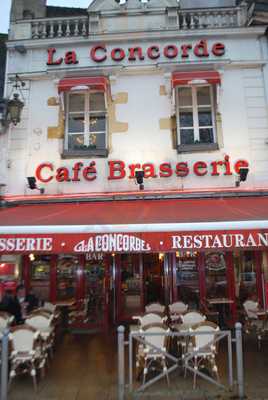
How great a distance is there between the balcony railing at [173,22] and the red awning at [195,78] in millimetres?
1684

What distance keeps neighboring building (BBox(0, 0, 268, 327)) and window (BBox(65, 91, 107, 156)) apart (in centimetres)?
3

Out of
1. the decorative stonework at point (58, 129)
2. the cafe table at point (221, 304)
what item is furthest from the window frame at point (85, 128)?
the cafe table at point (221, 304)

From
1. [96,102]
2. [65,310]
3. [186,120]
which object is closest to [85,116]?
[96,102]

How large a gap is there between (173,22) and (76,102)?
3766 mm

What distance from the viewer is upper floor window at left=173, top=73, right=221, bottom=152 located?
9.62 meters

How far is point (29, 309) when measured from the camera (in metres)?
8.80

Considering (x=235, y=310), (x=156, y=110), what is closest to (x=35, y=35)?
(x=156, y=110)

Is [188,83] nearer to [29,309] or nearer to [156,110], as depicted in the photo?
[156,110]

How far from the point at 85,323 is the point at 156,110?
257 inches

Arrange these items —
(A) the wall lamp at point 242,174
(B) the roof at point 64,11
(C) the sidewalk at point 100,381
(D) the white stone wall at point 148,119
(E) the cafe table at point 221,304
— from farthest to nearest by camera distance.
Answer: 1. (B) the roof at point 64,11
2. (D) the white stone wall at point 148,119
3. (E) the cafe table at point 221,304
4. (A) the wall lamp at point 242,174
5. (C) the sidewalk at point 100,381

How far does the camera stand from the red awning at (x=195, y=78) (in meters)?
9.42

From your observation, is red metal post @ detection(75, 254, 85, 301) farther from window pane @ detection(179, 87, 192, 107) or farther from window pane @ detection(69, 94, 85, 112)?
window pane @ detection(179, 87, 192, 107)

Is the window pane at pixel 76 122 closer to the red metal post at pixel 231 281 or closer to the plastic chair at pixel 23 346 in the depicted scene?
the red metal post at pixel 231 281

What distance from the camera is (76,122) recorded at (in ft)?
33.4
